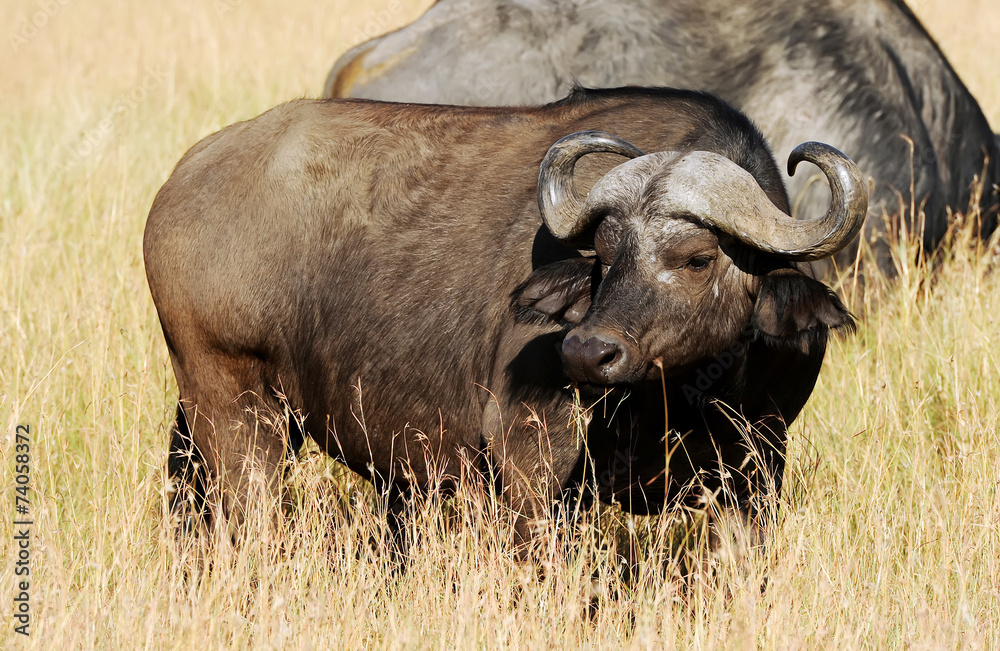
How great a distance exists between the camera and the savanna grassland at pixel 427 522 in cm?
339

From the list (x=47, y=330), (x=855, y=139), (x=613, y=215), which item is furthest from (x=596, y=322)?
(x=855, y=139)

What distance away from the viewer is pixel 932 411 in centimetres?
529

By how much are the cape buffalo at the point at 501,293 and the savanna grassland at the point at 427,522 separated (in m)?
0.29

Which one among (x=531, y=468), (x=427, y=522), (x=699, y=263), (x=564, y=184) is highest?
(x=564, y=184)

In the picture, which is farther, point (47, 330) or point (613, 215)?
point (47, 330)

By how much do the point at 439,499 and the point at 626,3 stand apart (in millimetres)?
4702

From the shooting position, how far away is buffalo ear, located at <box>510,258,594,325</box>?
12.8 ft

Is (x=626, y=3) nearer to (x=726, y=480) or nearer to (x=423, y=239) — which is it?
(x=423, y=239)

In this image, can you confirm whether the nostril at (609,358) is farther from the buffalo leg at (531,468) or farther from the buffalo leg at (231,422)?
the buffalo leg at (231,422)

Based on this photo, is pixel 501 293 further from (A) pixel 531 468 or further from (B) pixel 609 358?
(B) pixel 609 358

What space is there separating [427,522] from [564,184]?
1.63 m

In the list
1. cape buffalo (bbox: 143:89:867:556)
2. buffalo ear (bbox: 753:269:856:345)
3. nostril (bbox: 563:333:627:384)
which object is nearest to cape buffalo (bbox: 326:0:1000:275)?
cape buffalo (bbox: 143:89:867:556)

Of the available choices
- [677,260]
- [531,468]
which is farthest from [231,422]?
[677,260]

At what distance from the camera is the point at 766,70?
285 inches
